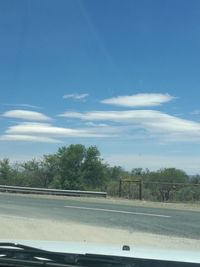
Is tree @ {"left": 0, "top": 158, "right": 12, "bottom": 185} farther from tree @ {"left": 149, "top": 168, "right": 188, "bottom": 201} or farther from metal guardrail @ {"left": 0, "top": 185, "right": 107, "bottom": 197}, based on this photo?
metal guardrail @ {"left": 0, "top": 185, "right": 107, "bottom": 197}

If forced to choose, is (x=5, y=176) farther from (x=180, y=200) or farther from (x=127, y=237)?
(x=127, y=237)

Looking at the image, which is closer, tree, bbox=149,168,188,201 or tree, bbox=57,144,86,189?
tree, bbox=149,168,188,201

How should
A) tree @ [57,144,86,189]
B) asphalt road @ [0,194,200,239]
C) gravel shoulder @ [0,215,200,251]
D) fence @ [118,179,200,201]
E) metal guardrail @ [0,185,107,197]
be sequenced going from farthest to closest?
tree @ [57,144,86,189] → metal guardrail @ [0,185,107,197] → fence @ [118,179,200,201] → asphalt road @ [0,194,200,239] → gravel shoulder @ [0,215,200,251]

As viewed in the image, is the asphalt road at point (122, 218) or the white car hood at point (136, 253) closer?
the white car hood at point (136, 253)

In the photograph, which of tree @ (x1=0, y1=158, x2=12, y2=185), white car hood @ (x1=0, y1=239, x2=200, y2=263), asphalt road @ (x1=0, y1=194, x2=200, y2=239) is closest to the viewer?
white car hood @ (x1=0, y1=239, x2=200, y2=263)

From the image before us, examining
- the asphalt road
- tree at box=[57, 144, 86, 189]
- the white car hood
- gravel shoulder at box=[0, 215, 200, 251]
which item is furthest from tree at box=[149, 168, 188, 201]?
the white car hood

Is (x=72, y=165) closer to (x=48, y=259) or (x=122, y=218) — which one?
(x=122, y=218)

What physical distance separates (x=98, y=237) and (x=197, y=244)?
2430mm

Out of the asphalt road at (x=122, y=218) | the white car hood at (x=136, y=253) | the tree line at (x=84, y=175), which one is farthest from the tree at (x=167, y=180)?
the white car hood at (x=136, y=253)

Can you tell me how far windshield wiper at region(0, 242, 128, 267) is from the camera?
3.39 metres

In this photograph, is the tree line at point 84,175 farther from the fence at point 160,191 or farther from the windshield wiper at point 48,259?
the windshield wiper at point 48,259

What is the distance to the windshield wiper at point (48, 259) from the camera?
339 cm

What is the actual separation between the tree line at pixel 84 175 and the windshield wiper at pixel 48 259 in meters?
31.2

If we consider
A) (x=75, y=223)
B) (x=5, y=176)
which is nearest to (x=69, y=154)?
(x=5, y=176)
